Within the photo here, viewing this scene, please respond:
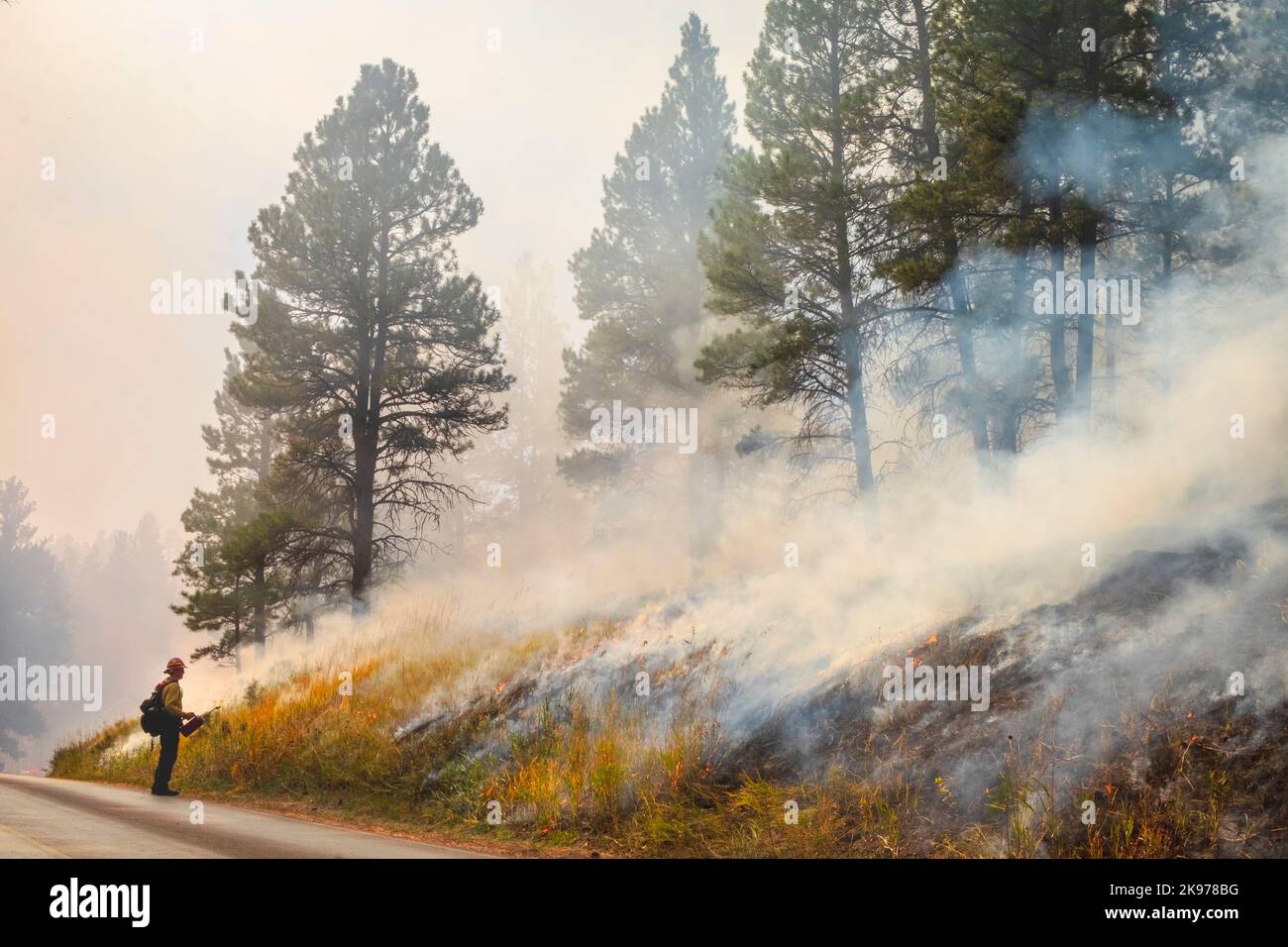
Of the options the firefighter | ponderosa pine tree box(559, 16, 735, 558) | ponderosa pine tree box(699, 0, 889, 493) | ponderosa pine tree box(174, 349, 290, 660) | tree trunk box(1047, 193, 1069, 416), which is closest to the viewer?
the firefighter

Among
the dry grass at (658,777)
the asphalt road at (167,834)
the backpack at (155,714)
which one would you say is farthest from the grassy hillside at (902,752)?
the backpack at (155,714)

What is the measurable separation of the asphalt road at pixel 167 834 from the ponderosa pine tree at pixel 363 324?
372 inches

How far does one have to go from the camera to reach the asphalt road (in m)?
6.62

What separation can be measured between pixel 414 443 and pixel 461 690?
9.13m

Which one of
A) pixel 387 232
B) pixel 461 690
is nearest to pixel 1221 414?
pixel 461 690

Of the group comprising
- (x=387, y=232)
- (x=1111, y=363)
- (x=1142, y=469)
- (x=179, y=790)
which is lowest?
(x=179, y=790)

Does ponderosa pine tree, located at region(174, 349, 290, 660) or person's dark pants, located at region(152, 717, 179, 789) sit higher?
ponderosa pine tree, located at region(174, 349, 290, 660)

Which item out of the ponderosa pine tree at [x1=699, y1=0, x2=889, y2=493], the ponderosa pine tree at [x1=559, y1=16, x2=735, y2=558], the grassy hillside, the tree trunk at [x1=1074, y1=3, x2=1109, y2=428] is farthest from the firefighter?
the ponderosa pine tree at [x1=559, y1=16, x2=735, y2=558]

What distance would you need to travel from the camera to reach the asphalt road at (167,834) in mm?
6621

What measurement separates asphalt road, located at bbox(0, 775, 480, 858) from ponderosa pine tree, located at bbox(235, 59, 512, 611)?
9.46 m

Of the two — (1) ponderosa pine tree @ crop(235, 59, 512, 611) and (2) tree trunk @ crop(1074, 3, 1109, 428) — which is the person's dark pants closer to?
(1) ponderosa pine tree @ crop(235, 59, 512, 611)

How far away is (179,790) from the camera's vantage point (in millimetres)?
13609
